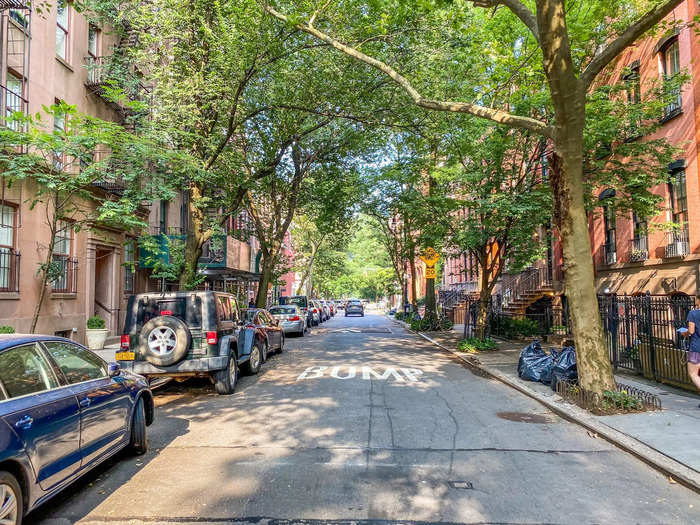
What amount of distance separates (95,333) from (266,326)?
5.55m

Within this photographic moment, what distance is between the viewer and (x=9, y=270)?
40.9 ft

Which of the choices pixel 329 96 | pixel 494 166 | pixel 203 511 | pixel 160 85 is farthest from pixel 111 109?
pixel 203 511

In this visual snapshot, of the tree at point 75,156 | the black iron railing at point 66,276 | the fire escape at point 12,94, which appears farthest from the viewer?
the black iron railing at point 66,276

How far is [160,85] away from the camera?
13188 mm

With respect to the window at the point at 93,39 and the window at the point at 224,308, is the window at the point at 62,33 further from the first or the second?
the window at the point at 224,308

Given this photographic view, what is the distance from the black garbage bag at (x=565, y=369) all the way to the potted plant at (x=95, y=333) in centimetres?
1324

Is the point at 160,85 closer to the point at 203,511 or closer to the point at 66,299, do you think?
the point at 66,299

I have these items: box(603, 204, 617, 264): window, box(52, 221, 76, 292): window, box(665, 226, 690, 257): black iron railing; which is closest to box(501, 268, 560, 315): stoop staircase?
A: box(603, 204, 617, 264): window

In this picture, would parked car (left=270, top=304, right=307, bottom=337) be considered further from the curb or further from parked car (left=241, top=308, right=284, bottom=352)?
the curb

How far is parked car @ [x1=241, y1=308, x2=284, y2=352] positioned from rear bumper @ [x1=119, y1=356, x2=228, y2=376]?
2.98 meters

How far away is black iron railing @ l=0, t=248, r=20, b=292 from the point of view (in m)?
12.3

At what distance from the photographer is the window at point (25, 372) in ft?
12.4

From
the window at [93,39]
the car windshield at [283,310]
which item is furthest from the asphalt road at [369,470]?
the car windshield at [283,310]

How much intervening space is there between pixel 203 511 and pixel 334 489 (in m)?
1.20
